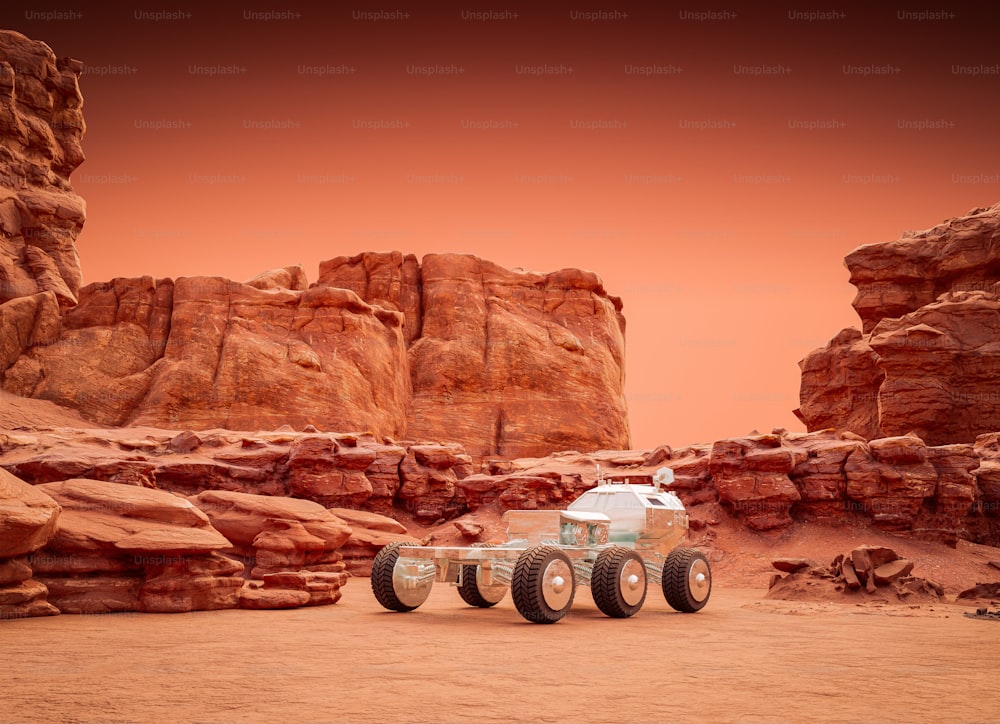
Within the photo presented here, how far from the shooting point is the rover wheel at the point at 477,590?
16234 millimetres

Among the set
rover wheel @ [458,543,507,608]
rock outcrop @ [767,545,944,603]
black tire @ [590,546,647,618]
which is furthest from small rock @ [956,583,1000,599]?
rover wheel @ [458,543,507,608]

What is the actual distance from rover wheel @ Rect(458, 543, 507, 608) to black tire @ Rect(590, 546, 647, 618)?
243 centimetres

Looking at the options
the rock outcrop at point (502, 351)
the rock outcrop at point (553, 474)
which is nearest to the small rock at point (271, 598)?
the rock outcrop at point (553, 474)

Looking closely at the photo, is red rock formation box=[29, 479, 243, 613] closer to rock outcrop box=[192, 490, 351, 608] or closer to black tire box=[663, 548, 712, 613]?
rock outcrop box=[192, 490, 351, 608]

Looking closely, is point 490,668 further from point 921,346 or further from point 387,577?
point 921,346

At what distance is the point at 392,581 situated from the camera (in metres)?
14.9

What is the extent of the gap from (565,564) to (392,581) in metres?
3.03

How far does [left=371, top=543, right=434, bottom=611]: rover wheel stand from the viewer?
1490 centimetres

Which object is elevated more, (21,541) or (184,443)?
(184,443)

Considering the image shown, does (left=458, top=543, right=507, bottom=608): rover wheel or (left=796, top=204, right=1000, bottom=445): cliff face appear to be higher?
(left=796, top=204, right=1000, bottom=445): cliff face

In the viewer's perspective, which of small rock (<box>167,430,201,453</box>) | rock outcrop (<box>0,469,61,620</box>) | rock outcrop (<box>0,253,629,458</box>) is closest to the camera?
A: rock outcrop (<box>0,469,61,620</box>)

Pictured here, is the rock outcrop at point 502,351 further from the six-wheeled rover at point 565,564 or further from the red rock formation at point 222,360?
the six-wheeled rover at point 565,564

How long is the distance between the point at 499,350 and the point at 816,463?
2363cm

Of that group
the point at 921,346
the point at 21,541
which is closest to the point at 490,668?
the point at 21,541
